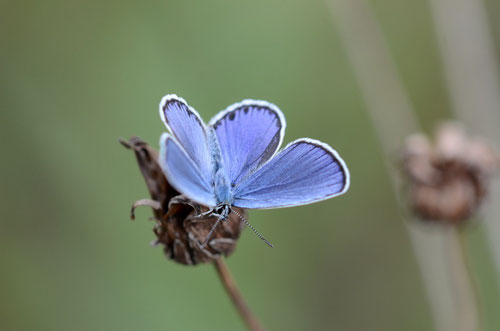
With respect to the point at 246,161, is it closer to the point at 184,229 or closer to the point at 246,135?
the point at 246,135

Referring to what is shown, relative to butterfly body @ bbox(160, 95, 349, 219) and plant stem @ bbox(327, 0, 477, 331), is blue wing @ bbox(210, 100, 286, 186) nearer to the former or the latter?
butterfly body @ bbox(160, 95, 349, 219)

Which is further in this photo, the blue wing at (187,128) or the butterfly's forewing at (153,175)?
the butterfly's forewing at (153,175)

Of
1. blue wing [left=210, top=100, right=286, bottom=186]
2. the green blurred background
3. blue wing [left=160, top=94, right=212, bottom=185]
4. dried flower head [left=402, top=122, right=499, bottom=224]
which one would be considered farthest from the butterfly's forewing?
dried flower head [left=402, top=122, right=499, bottom=224]

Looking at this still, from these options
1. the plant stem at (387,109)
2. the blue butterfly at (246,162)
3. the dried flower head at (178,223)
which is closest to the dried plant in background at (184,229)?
the dried flower head at (178,223)

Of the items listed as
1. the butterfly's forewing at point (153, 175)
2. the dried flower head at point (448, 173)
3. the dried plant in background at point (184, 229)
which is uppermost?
the butterfly's forewing at point (153, 175)

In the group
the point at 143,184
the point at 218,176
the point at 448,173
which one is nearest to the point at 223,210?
the point at 218,176

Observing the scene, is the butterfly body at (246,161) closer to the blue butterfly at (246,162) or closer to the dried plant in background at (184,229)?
the blue butterfly at (246,162)

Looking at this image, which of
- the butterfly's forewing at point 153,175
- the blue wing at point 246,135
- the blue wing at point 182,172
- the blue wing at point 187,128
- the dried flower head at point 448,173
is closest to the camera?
the blue wing at point 182,172

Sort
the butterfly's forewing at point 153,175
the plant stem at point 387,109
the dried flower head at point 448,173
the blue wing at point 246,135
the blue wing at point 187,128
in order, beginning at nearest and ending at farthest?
the blue wing at point 187,128 → the butterfly's forewing at point 153,175 → the blue wing at point 246,135 → the dried flower head at point 448,173 → the plant stem at point 387,109
